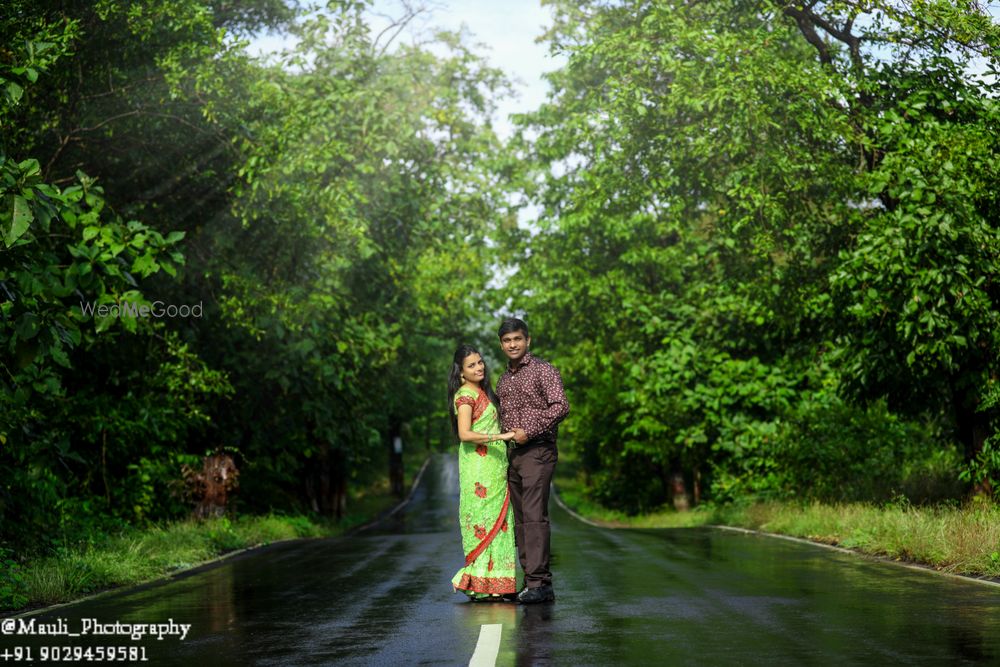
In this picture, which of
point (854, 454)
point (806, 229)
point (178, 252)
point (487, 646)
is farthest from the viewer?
point (854, 454)

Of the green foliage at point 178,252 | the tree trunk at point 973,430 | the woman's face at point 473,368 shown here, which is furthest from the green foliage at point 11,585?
the tree trunk at point 973,430

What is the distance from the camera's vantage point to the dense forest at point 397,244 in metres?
13.9

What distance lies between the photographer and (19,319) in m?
8.74

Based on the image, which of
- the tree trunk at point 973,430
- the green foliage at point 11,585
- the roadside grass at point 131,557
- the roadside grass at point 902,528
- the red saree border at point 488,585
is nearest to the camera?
the red saree border at point 488,585

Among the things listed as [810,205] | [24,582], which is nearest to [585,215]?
[810,205]

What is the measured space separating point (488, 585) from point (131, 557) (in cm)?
599

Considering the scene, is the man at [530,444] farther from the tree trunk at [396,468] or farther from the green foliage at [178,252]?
the tree trunk at [396,468]

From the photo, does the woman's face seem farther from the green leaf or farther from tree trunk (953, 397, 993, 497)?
tree trunk (953, 397, 993, 497)

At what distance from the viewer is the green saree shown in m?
9.20

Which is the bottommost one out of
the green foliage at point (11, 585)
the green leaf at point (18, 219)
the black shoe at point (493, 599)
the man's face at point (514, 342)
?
the black shoe at point (493, 599)

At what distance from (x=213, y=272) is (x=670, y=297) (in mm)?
14377

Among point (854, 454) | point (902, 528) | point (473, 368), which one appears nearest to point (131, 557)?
point (473, 368)

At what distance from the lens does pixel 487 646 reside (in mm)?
6965

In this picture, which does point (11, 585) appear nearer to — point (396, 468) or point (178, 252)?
point (178, 252)
